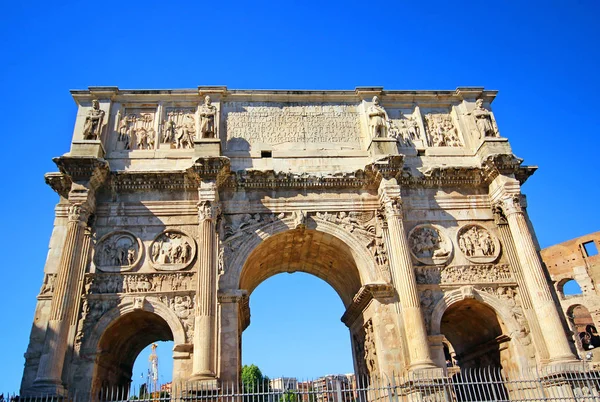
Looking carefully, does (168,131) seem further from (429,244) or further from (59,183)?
(429,244)

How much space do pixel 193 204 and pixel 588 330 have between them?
86.0 feet

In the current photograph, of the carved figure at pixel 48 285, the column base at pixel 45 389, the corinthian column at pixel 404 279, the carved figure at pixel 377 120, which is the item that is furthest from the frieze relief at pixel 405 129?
the column base at pixel 45 389

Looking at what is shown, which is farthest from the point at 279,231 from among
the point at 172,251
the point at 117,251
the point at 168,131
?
the point at 168,131

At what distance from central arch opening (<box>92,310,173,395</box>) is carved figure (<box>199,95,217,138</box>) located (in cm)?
528

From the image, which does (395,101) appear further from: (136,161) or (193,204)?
(136,161)

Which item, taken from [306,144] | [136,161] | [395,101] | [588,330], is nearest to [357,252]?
[306,144]

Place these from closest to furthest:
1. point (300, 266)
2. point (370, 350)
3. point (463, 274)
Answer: point (370, 350) < point (463, 274) < point (300, 266)

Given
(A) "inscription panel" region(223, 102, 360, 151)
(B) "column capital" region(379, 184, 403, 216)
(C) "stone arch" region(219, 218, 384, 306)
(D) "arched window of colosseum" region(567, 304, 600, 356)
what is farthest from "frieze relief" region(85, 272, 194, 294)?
(D) "arched window of colosseum" region(567, 304, 600, 356)

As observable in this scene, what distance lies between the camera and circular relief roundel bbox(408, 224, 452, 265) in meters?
12.7

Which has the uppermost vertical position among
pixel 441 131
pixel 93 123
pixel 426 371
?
pixel 441 131

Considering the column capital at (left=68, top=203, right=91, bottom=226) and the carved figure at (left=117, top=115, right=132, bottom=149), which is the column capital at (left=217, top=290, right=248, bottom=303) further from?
the carved figure at (left=117, top=115, right=132, bottom=149)

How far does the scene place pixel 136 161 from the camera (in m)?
13.4

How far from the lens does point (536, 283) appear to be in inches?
466

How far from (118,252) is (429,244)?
857 cm
